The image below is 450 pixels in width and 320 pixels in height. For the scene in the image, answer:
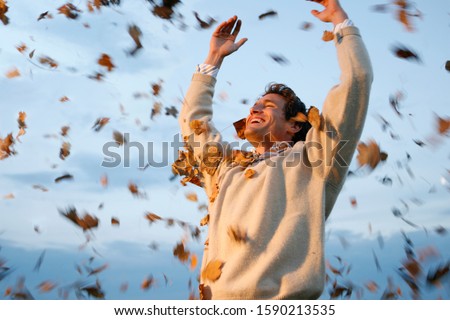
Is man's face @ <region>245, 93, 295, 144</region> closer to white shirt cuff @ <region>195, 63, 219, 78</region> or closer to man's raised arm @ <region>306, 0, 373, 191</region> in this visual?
white shirt cuff @ <region>195, 63, 219, 78</region>

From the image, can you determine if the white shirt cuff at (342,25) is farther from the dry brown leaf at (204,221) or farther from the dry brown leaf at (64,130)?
the dry brown leaf at (64,130)

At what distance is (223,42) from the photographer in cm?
409

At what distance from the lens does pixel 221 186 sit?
354cm

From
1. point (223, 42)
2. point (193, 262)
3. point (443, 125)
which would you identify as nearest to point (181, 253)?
point (193, 262)

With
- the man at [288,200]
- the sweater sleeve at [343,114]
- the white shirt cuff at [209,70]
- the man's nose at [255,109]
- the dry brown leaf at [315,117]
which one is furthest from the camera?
the white shirt cuff at [209,70]

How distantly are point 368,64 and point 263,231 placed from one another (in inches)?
44.1

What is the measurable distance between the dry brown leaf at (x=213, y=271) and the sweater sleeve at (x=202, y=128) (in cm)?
66

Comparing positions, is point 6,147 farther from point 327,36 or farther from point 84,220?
point 327,36

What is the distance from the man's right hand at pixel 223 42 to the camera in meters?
4.04

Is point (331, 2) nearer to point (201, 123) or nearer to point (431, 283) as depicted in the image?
point (201, 123)

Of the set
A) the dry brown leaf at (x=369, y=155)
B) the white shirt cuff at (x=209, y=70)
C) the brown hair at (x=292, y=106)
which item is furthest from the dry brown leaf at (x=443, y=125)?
the white shirt cuff at (x=209, y=70)

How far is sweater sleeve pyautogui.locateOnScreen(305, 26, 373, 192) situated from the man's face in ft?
1.63

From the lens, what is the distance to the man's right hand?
4.04 m
